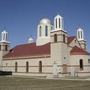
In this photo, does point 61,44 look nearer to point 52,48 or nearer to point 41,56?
point 52,48

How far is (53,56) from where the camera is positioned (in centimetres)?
4825

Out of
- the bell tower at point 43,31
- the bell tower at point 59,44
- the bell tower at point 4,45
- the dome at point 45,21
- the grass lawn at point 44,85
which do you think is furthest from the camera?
the bell tower at point 4,45

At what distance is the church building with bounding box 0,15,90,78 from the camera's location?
47719mm

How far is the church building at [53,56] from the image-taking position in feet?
157

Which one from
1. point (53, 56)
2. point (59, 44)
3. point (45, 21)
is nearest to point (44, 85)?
point (59, 44)

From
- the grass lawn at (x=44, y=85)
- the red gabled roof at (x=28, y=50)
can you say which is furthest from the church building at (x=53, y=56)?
the grass lawn at (x=44, y=85)

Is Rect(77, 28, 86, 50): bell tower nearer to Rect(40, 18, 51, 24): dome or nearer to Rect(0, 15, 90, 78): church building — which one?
Rect(0, 15, 90, 78): church building

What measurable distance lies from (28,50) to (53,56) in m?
12.1

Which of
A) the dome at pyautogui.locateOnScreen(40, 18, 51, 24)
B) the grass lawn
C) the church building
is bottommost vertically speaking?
the grass lawn

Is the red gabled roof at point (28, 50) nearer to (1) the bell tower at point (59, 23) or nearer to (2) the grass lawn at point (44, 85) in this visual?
(1) the bell tower at point (59, 23)

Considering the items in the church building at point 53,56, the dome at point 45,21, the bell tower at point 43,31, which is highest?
the dome at point 45,21

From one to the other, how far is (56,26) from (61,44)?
453cm

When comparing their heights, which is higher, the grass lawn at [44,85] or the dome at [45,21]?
the dome at [45,21]

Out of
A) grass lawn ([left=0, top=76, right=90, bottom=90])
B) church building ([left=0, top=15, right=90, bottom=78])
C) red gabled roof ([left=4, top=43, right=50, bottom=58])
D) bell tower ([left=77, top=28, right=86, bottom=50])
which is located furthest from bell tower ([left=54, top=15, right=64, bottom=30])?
grass lawn ([left=0, top=76, right=90, bottom=90])
